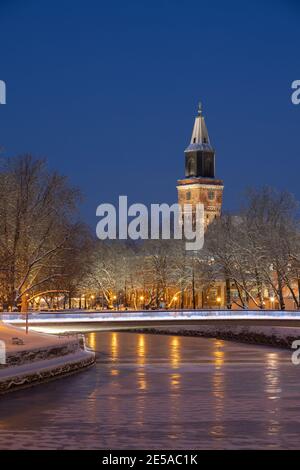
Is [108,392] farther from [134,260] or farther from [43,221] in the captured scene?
[134,260]

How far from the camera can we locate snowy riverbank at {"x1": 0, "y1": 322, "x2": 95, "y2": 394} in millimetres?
29000

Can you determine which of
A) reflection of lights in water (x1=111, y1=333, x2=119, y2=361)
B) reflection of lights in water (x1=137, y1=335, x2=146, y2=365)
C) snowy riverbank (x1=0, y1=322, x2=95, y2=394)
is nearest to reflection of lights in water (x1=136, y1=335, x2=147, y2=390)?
reflection of lights in water (x1=137, y1=335, x2=146, y2=365)

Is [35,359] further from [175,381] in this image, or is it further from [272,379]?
[272,379]

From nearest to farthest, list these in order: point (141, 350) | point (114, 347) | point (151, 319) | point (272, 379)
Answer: point (272, 379) → point (141, 350) → point (114, 347) → point (151, 319)

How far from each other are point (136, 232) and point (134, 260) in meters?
6.22

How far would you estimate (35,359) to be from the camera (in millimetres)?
31969

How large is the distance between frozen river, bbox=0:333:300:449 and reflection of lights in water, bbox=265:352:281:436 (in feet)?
0.07

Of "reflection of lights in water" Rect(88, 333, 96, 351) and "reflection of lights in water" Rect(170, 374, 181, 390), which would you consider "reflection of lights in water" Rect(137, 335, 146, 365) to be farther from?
"reflection of lights in water" Rect(170, 374, 181, 390)

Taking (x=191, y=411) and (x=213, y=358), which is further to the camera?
(x=213, y=358)

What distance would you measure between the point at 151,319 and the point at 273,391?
49.5 metres

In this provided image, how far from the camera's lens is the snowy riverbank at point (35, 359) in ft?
95.1

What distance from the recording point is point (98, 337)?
62.2 metres

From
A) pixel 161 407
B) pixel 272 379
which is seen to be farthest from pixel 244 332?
pixel 161 407
